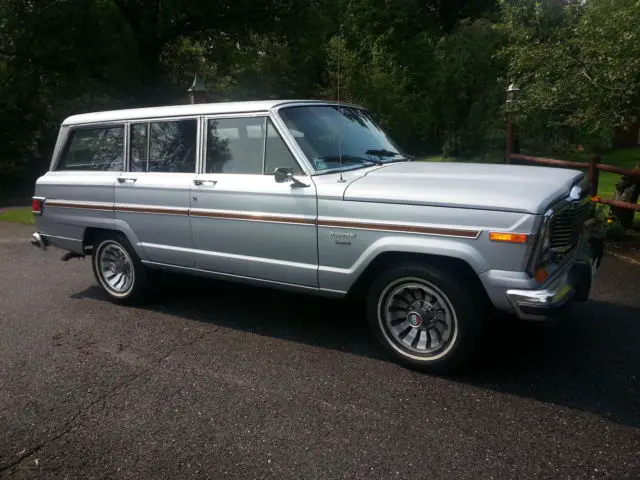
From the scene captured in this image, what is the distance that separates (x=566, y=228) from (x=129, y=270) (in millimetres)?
4153

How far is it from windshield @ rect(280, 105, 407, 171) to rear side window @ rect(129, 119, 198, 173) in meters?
1.03

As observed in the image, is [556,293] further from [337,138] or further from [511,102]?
[511,102]

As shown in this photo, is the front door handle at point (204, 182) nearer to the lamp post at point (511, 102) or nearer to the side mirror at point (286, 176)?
the side mirror at point (286, 176)

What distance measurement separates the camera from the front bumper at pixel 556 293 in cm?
357

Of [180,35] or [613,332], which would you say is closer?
[613,332]

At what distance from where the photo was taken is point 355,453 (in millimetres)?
3168

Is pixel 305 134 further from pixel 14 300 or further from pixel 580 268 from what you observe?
pixel 14 300

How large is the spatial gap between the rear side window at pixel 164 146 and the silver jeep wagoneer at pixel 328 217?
1cm

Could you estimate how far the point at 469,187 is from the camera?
390 centimetres

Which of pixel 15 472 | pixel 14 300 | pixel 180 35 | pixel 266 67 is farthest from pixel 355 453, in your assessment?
pixel 266 67

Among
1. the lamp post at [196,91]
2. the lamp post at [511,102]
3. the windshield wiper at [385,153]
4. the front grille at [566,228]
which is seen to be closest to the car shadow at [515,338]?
the front grille at [566,228]

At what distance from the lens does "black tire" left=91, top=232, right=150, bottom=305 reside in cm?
575

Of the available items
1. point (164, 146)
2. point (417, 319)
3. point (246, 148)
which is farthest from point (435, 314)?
point (164, 146)

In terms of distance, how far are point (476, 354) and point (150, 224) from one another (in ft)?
10.5
